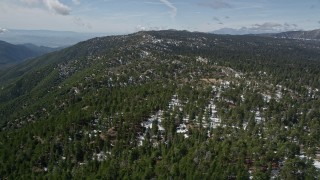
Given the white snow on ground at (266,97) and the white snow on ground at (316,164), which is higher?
the white snow on ground at (266,97)

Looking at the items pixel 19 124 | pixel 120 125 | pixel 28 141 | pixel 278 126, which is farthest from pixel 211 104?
pixel 19 124

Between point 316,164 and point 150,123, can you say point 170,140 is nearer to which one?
point 150,123

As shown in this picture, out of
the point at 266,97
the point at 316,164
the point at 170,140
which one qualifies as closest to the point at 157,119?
the point at 170,140

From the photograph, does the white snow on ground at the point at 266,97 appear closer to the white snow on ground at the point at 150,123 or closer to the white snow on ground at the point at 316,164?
the white snow on ground at the point at 150,123

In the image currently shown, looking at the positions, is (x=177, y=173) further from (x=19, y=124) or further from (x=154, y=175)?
(x=19, y=124)

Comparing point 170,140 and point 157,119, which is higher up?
point 157,119

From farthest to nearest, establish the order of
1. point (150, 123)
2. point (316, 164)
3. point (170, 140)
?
point (150, 123), point (170, 140), point (316, 164)

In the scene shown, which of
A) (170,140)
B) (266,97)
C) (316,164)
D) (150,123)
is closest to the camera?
(316,164)

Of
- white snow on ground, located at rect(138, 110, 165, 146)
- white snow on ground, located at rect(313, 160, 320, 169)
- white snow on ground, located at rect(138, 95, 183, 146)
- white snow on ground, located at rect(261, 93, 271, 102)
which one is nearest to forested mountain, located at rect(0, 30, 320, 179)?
white snow on ground, located at rect(138, 110, 165, 146)

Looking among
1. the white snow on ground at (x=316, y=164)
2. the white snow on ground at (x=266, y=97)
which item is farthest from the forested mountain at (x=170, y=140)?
the white snow on ground at (x=266, y=97)

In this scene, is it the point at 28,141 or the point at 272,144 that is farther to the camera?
the point at 28,141

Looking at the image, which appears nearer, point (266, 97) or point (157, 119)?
point (157, 119)
